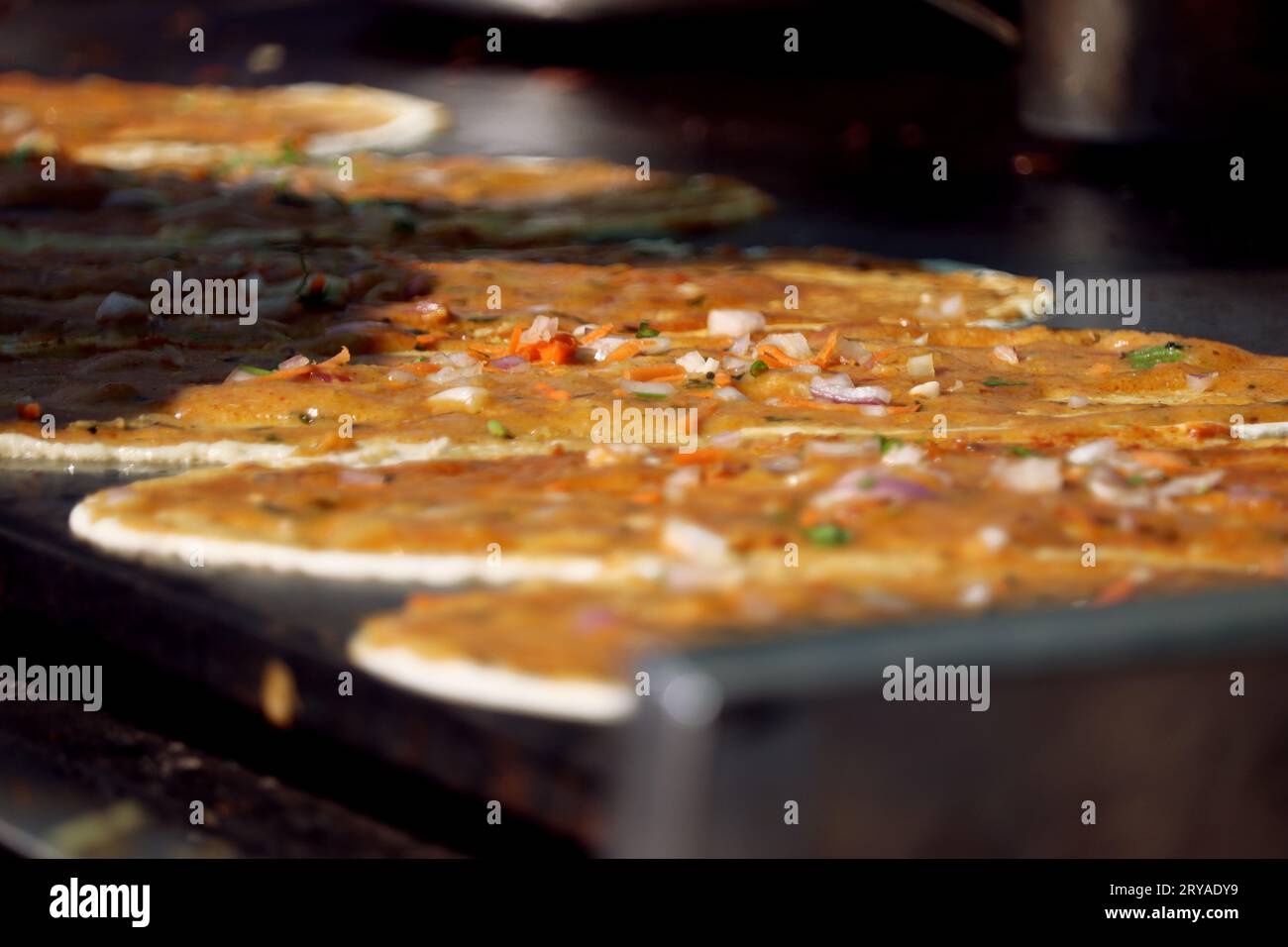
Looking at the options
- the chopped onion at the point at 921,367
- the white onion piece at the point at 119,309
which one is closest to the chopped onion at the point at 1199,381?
the chopped onion at the point at 921,367

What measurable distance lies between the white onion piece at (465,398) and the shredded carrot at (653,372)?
362mm

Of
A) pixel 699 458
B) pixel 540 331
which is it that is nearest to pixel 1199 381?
pixel 699 458

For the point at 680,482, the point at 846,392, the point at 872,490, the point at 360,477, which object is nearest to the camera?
the point at 872,490

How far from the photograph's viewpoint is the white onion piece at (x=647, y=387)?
390 cm

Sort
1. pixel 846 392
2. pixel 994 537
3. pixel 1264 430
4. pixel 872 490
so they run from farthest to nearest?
pixel 846 392, pixel 1264 430, pixel 872 490, pixel 994 537

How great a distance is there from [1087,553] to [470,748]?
100 centimetres

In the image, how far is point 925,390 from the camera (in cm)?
396

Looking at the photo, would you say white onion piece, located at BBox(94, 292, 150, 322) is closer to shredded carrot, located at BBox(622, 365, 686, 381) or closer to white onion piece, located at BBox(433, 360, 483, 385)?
white onion piece, located at BBox(433, 360, 483, 385)

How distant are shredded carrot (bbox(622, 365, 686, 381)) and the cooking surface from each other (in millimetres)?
1189

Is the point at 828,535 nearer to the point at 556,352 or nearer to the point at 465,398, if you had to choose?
the point at 465,398

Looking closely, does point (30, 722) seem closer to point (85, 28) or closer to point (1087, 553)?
point (1087, 553)

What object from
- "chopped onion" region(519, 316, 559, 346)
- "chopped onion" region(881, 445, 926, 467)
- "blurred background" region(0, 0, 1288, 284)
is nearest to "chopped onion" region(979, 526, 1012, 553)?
"chopped onion" region(881, 445, 926, 467)

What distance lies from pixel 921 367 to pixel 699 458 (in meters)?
1.01
